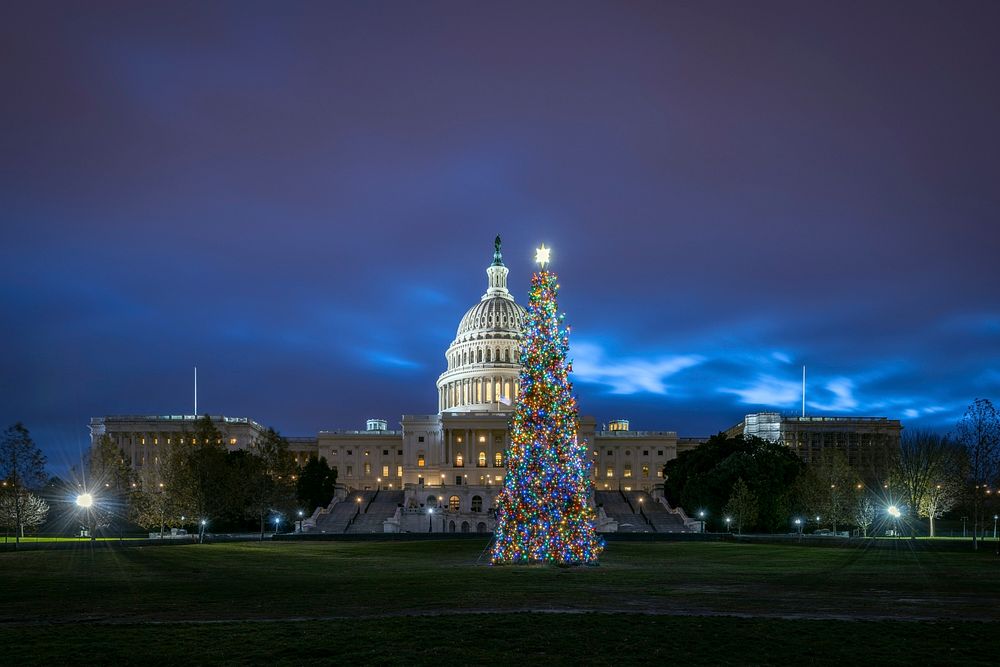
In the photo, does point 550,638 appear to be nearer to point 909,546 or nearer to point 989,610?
point 989,610

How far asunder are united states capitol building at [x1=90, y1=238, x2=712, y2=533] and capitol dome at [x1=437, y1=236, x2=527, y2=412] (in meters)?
0.18

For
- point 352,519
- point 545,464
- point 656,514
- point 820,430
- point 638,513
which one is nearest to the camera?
point 545,464

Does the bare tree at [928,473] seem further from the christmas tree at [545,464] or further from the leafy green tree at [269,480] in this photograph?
the leafy green tree at [269,480]

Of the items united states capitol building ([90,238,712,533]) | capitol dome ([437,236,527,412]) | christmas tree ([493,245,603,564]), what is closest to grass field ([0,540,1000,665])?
christmas tree ([493,245,603,564])

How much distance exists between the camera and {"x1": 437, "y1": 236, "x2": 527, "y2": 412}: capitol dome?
167m

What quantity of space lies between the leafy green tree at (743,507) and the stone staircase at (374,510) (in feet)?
125

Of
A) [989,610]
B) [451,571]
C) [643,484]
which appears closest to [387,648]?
[989,610]

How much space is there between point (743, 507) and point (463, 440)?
71840mm

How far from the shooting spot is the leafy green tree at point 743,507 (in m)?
85.4

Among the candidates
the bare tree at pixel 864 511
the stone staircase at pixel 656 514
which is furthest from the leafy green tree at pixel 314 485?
the bare tree at pixel 864 511

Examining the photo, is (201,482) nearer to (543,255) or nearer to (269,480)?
(269,480)

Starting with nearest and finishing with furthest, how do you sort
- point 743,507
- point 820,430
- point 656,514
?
point 743,507, point 656,514, point 820,430

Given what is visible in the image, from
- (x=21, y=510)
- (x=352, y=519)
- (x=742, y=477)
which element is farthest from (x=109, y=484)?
(x=742, y=477)

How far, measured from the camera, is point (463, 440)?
151 meters
